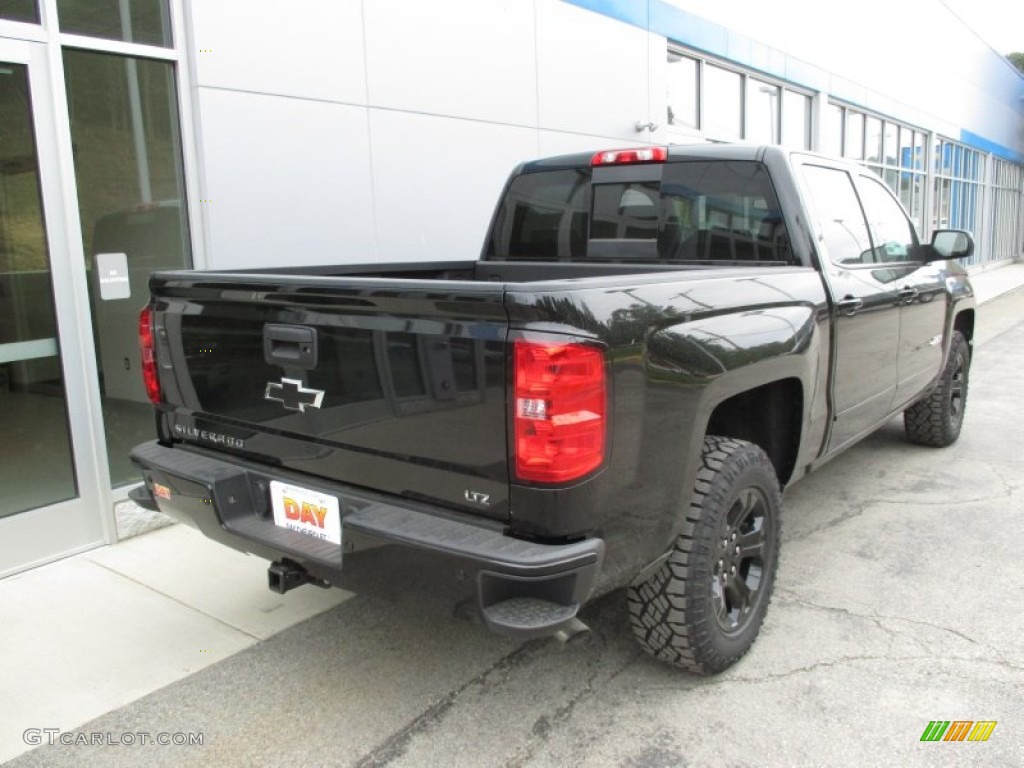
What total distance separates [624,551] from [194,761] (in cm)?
150

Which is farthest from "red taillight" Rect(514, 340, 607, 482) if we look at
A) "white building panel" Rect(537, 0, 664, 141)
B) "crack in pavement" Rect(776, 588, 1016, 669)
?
"white building panel" Rect(537, 0, 664, 141)

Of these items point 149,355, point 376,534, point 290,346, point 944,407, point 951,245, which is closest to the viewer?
point 376,534

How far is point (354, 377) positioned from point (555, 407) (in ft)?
2.14

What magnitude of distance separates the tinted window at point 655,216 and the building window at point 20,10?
2.38m

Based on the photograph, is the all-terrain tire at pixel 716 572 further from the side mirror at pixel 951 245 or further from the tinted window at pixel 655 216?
the side mirror at pixel 951 245

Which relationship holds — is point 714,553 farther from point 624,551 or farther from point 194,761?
point 194,761

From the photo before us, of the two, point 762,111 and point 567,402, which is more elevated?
point 762,111

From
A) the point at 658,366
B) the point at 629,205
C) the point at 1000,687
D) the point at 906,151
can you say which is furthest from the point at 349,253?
the point at 906,151

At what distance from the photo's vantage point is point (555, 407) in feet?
6.88

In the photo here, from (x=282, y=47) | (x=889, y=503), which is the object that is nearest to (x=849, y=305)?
(x=889, y=503)

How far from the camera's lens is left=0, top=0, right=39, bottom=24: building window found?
381 cm

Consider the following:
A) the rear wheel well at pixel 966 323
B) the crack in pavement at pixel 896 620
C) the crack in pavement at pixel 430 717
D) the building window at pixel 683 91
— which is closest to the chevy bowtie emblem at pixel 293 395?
the crack in pavement at pixel 430 717

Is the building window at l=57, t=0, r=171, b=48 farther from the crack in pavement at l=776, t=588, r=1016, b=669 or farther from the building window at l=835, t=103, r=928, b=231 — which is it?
the building window at l=835, t=103, r=928, b=231

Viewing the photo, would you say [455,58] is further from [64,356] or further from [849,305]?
[849,305]
